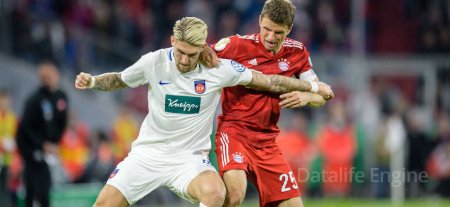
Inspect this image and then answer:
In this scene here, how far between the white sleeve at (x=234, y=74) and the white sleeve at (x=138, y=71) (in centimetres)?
62

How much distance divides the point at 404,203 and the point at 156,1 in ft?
22.5

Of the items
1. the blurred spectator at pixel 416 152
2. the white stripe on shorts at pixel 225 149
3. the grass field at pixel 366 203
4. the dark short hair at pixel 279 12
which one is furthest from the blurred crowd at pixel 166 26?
the dark short hair at pixel 279 12

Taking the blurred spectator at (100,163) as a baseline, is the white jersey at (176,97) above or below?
above

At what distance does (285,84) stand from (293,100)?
0.17 metres

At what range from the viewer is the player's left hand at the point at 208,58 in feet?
29.9

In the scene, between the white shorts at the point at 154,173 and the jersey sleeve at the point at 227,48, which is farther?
the jersey sleeve at the point at 227,48

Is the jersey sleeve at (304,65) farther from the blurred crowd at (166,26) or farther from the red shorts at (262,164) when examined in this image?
the blurred crowd at (166,26)

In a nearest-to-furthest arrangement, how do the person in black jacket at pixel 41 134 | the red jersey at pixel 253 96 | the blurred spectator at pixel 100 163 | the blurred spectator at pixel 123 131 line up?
1. the red jersey at pixel 253 96
2. the person in black jacket at pixel 41 134
3. the blurred spectator at pixel 100 163
4. the blurred spectator at pixel 123 131

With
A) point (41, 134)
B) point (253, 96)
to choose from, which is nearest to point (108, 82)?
point (253, 96)

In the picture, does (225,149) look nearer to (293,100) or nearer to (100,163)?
(293,100)

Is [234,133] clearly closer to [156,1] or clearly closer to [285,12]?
[285,12]

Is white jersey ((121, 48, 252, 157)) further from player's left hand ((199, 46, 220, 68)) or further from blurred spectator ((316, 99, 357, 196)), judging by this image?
blurred spectator ((316, 99, 357, 196))

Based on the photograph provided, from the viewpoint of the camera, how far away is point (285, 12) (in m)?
9.27

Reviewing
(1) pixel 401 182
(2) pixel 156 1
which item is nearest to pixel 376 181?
(1) pixel 401 182
